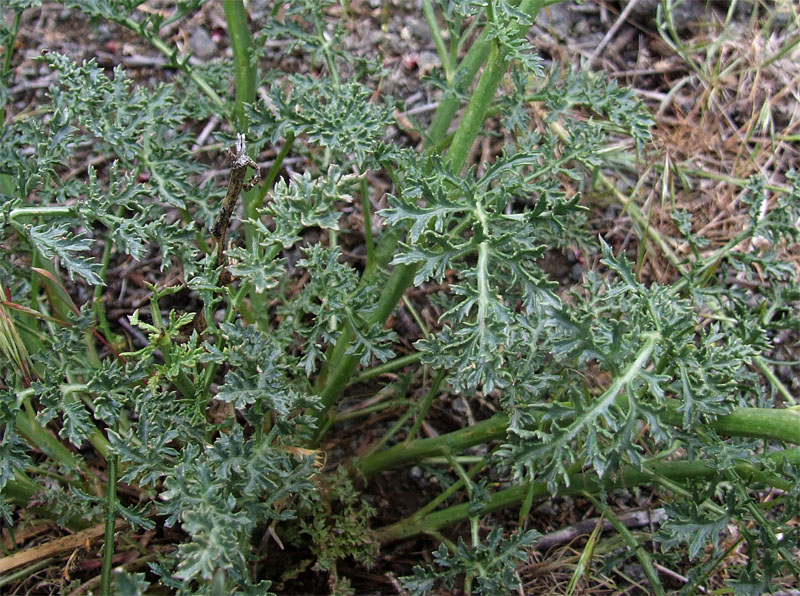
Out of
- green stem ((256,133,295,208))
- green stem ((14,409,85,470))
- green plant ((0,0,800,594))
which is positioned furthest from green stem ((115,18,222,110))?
green stem ((14,409,85,470))

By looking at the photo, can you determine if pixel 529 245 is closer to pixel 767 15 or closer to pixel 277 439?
pixel 277 439

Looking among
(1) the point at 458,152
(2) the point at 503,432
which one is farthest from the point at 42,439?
(1) the point at 458,152

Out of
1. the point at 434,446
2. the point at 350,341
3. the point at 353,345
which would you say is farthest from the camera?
the point at 434,446

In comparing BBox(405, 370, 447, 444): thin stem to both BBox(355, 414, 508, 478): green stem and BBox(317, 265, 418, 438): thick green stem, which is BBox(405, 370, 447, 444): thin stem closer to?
BBox(355, 414, 508, 478): green stem

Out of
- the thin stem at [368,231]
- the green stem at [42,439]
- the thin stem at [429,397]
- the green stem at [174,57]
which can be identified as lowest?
the green stem at [42,439]

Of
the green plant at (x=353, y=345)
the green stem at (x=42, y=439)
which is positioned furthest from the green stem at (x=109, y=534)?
the green stem at (x=42, y=439)

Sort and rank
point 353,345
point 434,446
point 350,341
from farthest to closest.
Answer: point 434,446, point 350,341, point 353,345

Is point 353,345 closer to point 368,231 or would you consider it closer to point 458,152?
point 368,231

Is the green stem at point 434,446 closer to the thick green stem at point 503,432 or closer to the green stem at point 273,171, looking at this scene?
the thick green stem at point 503,432
